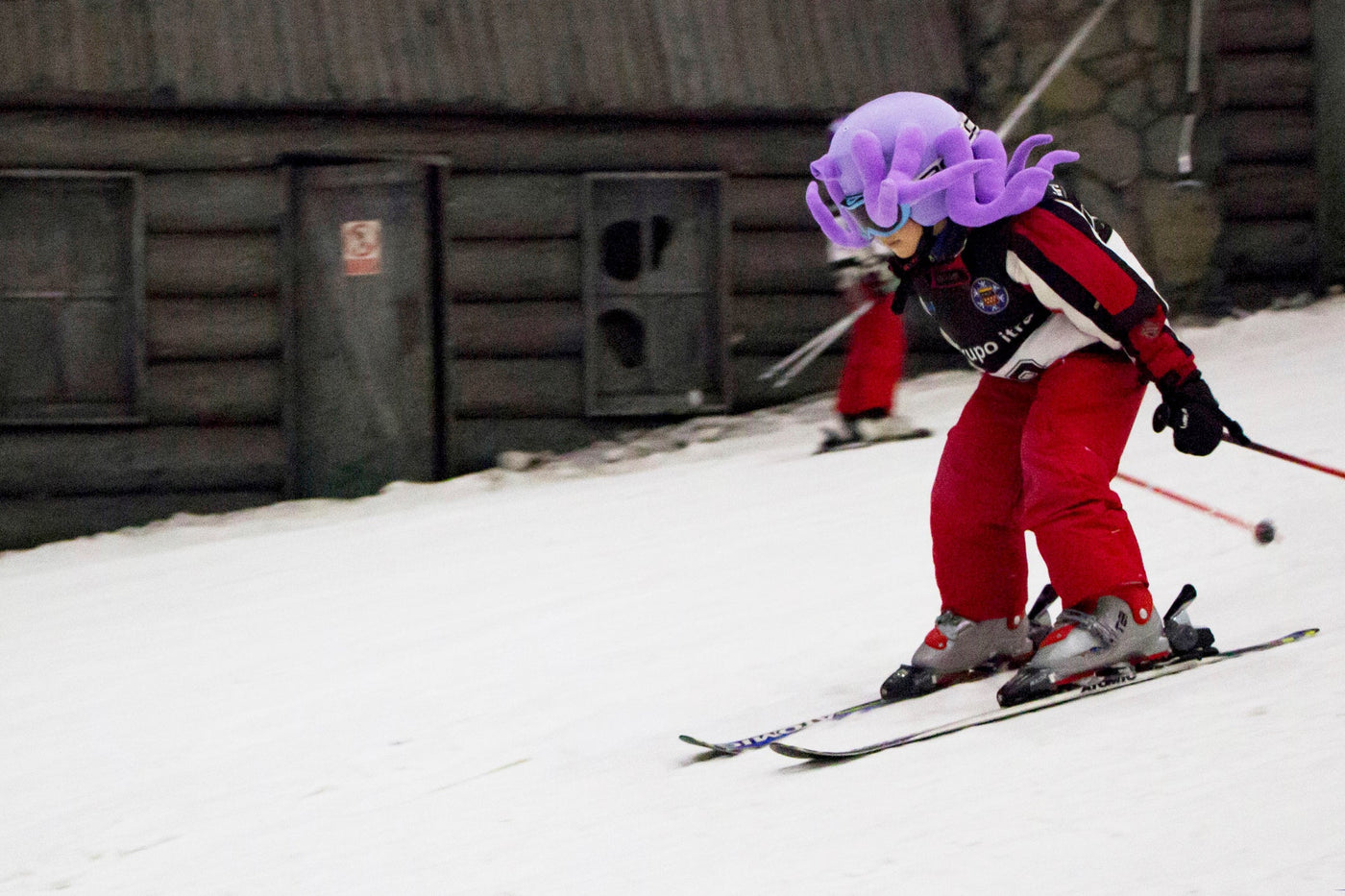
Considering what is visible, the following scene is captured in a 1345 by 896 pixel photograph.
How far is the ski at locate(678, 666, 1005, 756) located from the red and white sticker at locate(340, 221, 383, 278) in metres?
5.47

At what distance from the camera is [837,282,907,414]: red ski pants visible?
6793mm

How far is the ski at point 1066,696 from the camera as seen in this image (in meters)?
3.01

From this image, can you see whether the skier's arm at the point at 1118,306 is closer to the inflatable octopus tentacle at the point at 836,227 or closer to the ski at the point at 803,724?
the inflatable octopus tentacle at the point at 836,227

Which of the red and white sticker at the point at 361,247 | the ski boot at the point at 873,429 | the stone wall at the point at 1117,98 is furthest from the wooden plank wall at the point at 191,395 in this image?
Result: the stone wall at the point at 1117,98

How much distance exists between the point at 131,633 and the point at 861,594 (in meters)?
2.33

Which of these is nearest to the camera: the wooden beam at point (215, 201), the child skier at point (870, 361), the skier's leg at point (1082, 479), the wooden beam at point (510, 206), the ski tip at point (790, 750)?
the ski tip at point (790, 750)

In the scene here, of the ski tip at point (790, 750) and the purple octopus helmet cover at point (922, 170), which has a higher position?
the purple octopus helmet cover at point (922, 170)

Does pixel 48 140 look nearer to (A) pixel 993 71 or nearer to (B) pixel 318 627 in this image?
(B) pixel 318 627

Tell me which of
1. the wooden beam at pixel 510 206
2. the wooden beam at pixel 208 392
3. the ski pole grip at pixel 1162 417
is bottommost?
the wooden beam at pixel 208 392

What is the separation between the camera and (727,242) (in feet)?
28.8

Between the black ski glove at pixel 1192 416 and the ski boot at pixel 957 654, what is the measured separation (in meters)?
0.65

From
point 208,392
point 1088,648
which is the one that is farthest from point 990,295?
point 208,392

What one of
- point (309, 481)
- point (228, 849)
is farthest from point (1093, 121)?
point (228, 849)

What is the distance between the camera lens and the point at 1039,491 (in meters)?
3.20
